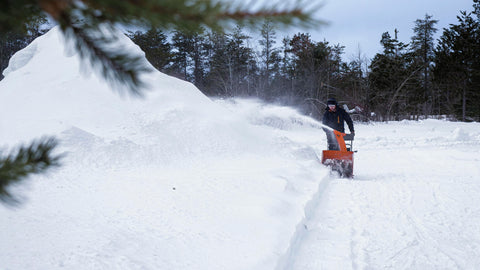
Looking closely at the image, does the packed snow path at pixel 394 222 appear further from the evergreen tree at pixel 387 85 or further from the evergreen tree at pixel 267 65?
the evergreen tree at pixel 387 85

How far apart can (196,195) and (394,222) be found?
2.54 meters

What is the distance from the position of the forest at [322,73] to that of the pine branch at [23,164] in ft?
62.8

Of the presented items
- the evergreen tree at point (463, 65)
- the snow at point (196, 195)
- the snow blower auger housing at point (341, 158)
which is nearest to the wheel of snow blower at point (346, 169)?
the snow blower auger housing at point (341, 158)

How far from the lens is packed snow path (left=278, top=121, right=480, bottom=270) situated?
3.02 m

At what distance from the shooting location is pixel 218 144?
7160 mm

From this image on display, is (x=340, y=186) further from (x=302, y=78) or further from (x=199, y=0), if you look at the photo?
(x=302, y=78)

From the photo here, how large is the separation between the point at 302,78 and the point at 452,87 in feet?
52.2

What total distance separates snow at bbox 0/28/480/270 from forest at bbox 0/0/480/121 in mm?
12627

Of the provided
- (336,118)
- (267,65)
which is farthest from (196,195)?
(267,65)

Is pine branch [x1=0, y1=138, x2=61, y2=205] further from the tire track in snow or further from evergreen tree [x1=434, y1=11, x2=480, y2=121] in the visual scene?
evergreen tree [x1=434, y1=11, x2=480, y2=121]

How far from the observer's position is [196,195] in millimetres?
4234

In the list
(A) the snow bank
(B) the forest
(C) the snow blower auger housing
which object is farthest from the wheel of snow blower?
(B) the forest

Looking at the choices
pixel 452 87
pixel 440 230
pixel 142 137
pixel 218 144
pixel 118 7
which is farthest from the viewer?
pixel 452 87

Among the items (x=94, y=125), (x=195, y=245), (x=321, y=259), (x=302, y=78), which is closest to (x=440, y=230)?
(x=321, y=259)
